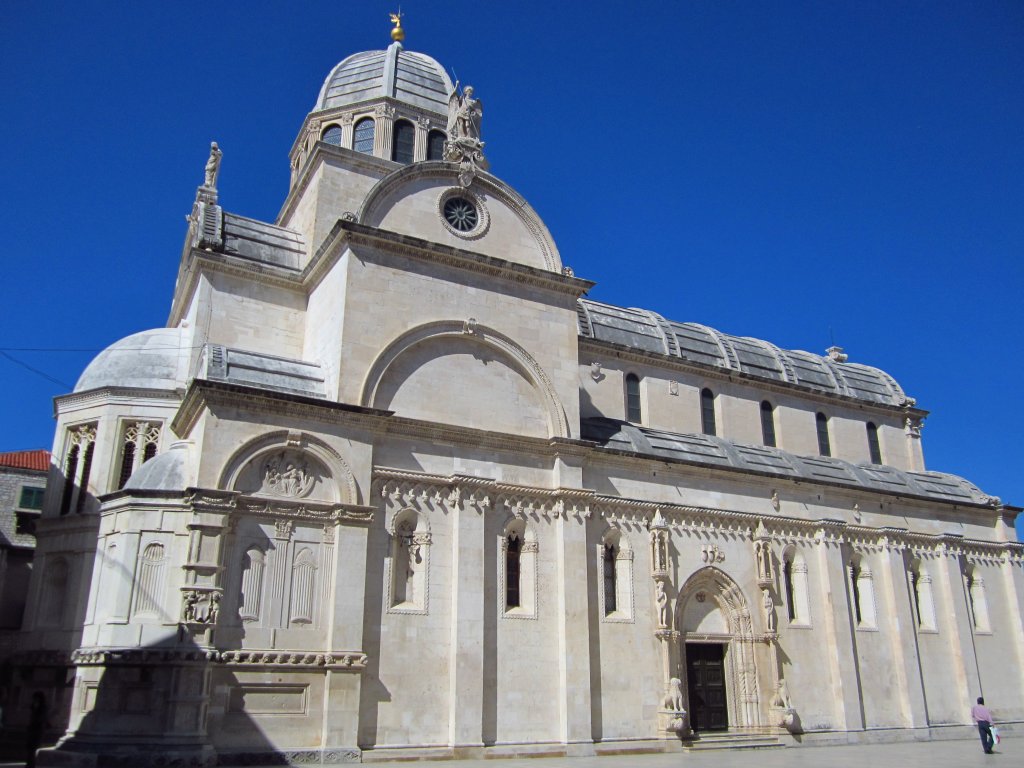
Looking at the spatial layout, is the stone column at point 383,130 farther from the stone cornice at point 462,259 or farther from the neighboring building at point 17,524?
the neighboring building at point 17,524

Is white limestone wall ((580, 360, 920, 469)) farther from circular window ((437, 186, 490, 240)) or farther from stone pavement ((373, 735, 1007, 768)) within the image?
stone pavement ((373, 735, 1007, 768))

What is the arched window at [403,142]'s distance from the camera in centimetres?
3238

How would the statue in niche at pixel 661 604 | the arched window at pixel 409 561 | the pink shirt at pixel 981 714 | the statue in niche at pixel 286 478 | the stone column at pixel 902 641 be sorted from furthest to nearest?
1. the stone column at pixel 902 641
2. the statue in niche at pixel 661 604
3. the pink shirt at pixel 981 714
4. the arched window at pixel 409 561
5. the statue in niche at pixel 286 478

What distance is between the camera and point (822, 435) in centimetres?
3691

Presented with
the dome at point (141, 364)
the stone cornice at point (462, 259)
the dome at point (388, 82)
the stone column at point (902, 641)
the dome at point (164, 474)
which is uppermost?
the dome at point (388, 82)

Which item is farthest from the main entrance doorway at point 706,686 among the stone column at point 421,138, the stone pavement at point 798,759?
the stone column at point 421,138

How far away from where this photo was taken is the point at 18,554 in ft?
113

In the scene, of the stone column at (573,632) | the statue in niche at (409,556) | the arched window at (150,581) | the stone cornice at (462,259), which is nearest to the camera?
the arched window at (150,581)

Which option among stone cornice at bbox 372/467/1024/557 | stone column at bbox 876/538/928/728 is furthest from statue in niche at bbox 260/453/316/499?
stone column at bbox 876/538/928/728

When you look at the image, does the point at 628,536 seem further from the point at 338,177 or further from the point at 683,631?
the point at 338,177

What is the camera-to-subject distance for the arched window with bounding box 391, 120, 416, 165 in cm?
3238

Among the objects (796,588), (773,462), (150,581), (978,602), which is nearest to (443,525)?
(150,581)

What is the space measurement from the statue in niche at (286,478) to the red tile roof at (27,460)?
2118 cm

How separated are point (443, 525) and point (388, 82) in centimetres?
1853
